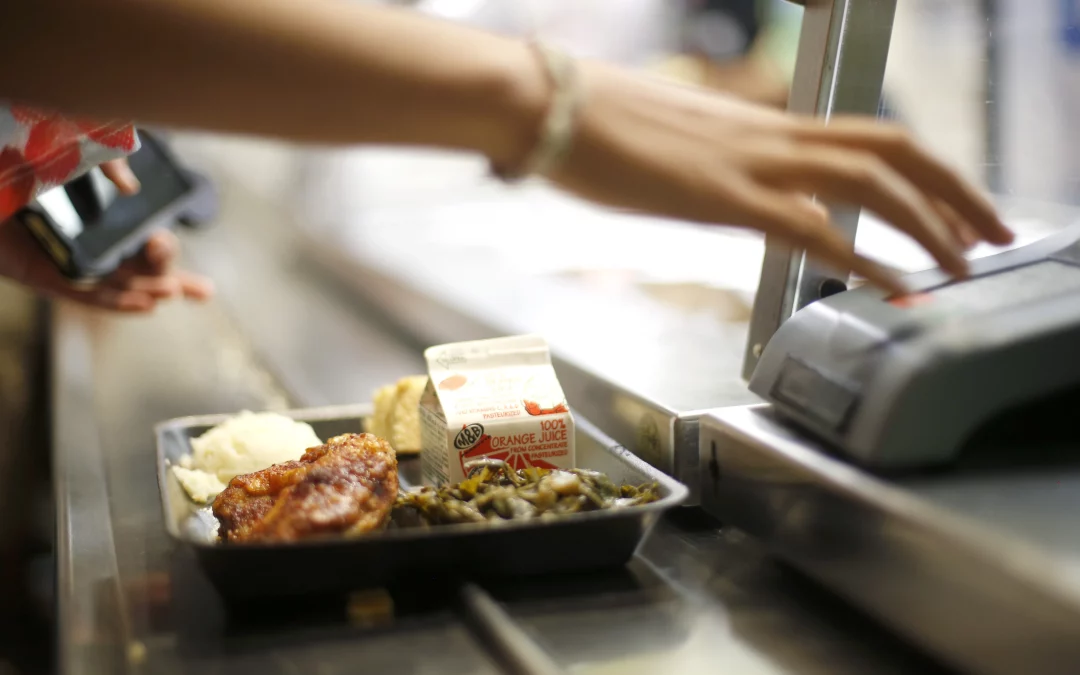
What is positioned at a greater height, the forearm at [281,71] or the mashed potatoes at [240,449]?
the forearm at [281,71]

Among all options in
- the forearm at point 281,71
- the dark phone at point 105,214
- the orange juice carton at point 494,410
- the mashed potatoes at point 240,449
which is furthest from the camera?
the dark phone at point 105,214

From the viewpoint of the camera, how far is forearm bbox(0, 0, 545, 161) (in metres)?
0.59

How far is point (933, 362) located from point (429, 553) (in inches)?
16.8

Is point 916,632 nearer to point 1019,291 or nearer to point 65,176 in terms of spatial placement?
point 1019,291

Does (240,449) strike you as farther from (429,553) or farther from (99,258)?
(99,258)

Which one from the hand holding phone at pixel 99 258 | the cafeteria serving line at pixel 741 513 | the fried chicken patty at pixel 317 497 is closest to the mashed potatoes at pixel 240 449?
the cafeteria serving line at pixel 741 513

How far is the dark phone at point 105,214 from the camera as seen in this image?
171 cm

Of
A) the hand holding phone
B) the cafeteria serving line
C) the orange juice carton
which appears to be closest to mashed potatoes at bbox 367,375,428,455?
the cafeteria serving line

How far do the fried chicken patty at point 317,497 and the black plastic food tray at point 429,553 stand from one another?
28mm

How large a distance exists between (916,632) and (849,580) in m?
0.08

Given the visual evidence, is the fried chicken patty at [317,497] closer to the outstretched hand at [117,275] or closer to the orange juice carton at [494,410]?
the orange juice carton at [494,410]

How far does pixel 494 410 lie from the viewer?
0.98 meters

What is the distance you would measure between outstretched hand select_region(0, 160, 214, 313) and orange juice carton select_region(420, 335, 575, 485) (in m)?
0.92

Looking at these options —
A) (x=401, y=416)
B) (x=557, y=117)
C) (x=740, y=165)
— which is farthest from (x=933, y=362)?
(x=401, y=416)
